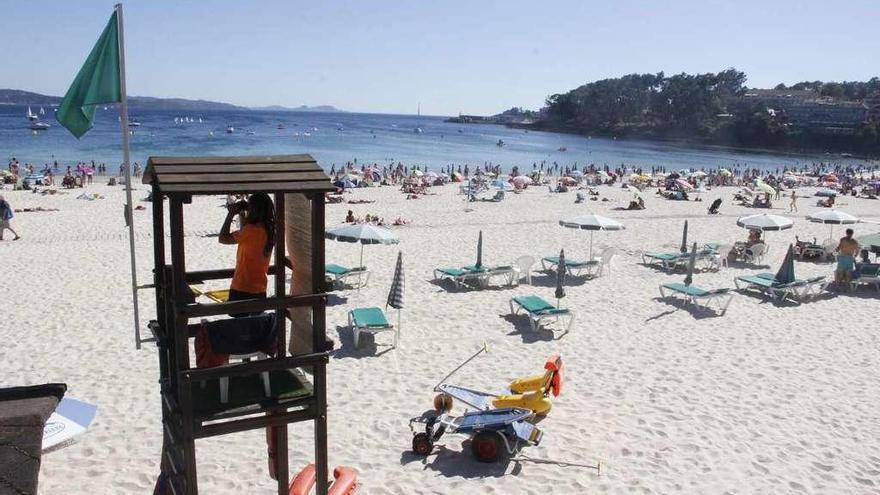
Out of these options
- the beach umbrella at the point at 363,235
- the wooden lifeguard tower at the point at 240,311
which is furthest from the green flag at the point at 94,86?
the beach umbrella at the point at 363,235

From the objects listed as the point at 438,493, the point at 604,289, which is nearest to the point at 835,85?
the point at 604,289

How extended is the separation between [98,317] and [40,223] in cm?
1248

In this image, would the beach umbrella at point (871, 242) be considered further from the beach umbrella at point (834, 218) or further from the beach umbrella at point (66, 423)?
the beach umbrella at point (66, 423)

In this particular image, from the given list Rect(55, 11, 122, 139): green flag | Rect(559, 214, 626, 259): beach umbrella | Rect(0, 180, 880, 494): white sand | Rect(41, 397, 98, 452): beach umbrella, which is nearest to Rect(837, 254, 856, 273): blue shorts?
Rect(0, 180, 880, 494): white sand

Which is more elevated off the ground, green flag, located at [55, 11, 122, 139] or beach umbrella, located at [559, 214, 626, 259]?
green flag, located at [55, 11, 122, 139]

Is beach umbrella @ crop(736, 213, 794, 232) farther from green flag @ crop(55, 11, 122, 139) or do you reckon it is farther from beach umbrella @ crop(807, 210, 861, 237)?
green flag @ crop(55, 11, 122, 139)

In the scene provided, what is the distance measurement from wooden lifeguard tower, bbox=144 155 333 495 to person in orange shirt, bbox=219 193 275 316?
20cm

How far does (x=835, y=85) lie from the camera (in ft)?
465

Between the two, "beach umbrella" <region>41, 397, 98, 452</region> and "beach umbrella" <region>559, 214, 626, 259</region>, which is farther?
"beach umbrella" <region>559, 214, 626, 259</region>

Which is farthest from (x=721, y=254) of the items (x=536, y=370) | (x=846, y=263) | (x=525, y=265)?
(x=536, y=370)

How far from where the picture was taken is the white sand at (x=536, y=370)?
6.48m

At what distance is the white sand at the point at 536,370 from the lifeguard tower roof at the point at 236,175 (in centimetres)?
349

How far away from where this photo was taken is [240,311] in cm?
380

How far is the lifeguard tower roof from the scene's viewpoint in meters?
3.58
